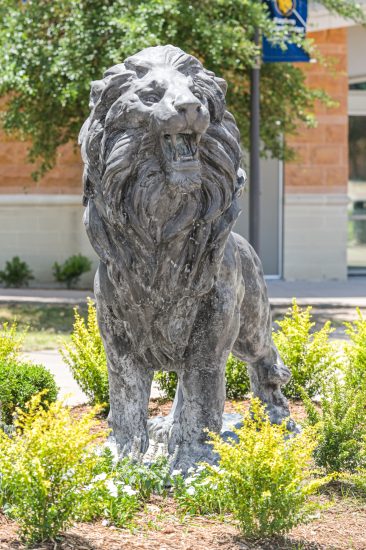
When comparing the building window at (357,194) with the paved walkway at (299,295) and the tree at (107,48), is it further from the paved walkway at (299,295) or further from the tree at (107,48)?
the tree at (107,48)

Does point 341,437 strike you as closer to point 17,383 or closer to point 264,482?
point 264,482

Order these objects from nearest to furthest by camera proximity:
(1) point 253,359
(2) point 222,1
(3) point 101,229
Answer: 1. (3) point 101,229
2. (1) point 253,359
3. (2) point 222,1

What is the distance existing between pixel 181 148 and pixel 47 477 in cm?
142

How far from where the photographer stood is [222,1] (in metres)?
11.2

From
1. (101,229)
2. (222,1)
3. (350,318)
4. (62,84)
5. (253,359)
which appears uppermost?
(222,1)

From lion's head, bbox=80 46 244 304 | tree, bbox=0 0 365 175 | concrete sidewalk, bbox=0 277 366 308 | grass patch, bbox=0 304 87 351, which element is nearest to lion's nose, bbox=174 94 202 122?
lion's head, bbox=80 46 244 304

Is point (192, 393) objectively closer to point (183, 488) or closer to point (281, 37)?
point (183, 488)

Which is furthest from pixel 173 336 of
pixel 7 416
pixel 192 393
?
pixel 7 416

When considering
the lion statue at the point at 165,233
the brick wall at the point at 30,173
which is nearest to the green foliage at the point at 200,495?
the lion statue at the point at 165,233

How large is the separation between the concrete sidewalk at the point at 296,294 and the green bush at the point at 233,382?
6.64 meters

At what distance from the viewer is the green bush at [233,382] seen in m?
7.16

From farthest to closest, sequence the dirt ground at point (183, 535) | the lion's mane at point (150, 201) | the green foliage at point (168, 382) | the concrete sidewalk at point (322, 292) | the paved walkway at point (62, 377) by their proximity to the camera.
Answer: the concrete sidewalk at point (322, 292)
the paved walkway at point (62, 377)
the green foliage at point (168, 382)
the lion's mane at point (150, 201)
the dirt ground at point (183, 535)

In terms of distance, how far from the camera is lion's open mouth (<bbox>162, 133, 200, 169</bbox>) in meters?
3.96

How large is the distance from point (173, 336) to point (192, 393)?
0.98 ft
